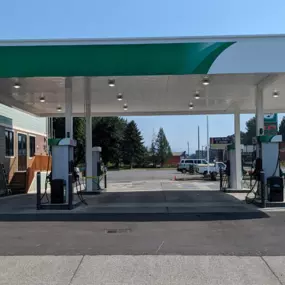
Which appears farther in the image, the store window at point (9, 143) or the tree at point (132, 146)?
the tree at point (132, 146)

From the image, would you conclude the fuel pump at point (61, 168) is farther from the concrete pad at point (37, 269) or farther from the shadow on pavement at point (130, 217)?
the concrete pad at point (37, 269)

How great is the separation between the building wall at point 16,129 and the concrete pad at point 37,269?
53.5 ft

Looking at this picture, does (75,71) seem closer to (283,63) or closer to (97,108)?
(283,63)

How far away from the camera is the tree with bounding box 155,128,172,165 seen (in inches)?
3740

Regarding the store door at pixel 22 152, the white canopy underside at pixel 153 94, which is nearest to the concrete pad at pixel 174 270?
the white canopy underside at pixel 153 94

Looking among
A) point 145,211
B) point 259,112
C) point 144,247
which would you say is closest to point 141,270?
point 144,247

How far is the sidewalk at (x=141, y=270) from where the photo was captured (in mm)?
6164

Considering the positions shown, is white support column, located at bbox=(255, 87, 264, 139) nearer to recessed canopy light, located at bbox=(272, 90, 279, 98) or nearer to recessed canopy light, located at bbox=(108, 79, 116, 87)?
recessed canopy light, located at bbox=(272, 90, 279, 98)

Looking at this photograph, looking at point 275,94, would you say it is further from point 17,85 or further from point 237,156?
point 17,85

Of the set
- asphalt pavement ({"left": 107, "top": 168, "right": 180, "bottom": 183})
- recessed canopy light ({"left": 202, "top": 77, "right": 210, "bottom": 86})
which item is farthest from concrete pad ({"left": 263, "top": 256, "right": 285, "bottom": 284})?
asphalt pavement ({"left": 107, "top": 168, "right": 180, "bottom": 183})

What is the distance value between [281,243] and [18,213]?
339 inches

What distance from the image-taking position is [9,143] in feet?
79.6

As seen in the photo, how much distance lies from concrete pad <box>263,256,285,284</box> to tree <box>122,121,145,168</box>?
75.7 meters

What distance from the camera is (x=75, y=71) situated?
13.5 metres
